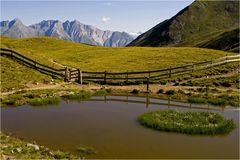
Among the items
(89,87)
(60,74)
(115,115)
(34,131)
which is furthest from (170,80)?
(34,131)

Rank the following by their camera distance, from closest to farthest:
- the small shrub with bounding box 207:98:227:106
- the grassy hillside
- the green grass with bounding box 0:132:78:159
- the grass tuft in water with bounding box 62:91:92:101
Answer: the green grass with bounding box 0:132:78:159 → the small shrub with bounding box 207:98:227:106 → the grass tuft in water with bounding box 62:91:92:101 → the grassy hillside

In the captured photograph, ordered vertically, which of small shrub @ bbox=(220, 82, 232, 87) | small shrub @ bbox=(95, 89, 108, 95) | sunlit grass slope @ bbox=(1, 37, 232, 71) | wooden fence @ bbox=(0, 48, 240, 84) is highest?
sunlit grass slope @ bbox=(1, 37, 232, 71)

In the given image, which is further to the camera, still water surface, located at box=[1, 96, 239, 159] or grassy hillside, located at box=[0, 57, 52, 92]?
grassy hillside, located at box=[0, 57, 52, 92]

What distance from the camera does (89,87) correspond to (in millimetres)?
45656

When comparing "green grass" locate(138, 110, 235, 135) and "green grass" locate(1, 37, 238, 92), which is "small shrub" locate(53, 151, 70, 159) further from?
"green grass" locate(1, 37, 238, 92)

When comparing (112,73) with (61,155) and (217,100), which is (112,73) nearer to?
(217,100)

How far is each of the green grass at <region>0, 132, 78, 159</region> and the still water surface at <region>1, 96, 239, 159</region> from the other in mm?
1088

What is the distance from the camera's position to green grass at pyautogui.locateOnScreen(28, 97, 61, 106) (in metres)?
33.9

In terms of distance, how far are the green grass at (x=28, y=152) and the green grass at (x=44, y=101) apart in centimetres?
1356

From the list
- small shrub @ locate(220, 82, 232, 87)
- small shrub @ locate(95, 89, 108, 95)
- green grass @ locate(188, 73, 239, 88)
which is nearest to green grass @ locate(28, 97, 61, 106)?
small shrub @ locate(95, 89, 108, 95)

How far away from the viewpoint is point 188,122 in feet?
84.0

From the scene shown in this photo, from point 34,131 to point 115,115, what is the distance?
8.12 metres

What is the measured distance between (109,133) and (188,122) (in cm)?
670

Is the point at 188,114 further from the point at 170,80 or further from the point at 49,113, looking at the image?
the point at 170,80
